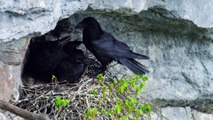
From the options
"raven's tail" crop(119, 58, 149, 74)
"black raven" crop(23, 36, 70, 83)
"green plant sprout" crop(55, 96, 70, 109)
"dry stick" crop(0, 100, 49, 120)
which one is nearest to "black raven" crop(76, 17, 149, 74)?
"raven's tail" crop(119, 58, 149, 74)

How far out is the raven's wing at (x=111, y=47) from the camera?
339cm

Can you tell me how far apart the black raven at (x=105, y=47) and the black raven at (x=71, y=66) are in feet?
0.22

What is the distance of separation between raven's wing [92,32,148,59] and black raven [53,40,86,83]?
97mm

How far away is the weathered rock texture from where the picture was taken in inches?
126

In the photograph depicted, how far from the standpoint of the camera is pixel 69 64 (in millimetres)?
3453

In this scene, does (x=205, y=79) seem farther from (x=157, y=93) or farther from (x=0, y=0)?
(x=0, y=0)

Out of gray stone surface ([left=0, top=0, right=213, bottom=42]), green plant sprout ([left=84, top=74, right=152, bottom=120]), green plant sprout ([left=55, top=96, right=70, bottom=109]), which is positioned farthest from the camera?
green plant sprout ([left=84, top=74, right=152, bottom=120])

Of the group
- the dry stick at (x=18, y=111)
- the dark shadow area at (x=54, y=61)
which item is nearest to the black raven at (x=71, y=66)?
the dark shadow area at (x=54, y=61)

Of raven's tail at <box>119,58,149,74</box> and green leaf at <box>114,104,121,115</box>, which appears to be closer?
green leaf at <box>114,104,121,115</box>

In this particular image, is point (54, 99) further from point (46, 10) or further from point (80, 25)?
point (46, 10)

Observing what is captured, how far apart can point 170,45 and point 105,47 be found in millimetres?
306

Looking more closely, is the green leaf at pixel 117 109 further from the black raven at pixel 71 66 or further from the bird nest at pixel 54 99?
the black raven at pixel 71 66

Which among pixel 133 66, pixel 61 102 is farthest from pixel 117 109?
pixel 133 66

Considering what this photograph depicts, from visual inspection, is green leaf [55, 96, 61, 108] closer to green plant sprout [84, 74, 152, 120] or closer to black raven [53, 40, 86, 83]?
green plant sprout [84, 74, 152, 120]
